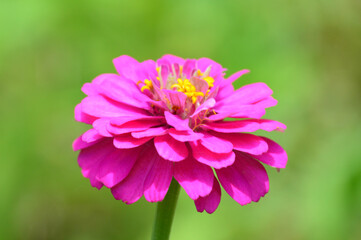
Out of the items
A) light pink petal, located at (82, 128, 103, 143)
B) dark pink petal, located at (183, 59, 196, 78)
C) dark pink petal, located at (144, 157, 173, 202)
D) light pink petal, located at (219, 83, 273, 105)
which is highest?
dark pink petal, located at (183, 59, 196, 78)

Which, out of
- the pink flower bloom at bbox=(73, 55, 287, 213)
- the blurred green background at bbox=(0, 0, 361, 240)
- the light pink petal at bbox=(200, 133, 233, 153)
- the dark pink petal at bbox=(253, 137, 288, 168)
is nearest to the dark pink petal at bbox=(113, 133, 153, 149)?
the pink flower bloom at bbox=(73, 55, 287, 213)

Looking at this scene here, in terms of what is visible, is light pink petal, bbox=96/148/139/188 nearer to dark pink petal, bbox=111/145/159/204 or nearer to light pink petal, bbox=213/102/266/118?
dark pink petal, bbox=111/145/159/204

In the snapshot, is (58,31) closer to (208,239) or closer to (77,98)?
(77,98)

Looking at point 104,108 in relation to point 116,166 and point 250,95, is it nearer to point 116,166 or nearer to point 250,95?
point 116,166

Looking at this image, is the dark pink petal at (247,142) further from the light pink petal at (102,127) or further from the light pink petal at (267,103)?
the light pink petal at (102,127)

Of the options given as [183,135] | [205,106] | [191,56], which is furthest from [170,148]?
[191,56]

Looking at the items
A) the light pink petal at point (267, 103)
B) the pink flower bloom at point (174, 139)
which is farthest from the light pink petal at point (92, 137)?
the light pink petal at point (267, 103)

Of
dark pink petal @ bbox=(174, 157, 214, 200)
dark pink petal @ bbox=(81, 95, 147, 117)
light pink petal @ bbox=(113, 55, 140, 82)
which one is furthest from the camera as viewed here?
light pink petal @ bbox=(113, 55, 140, 82)
